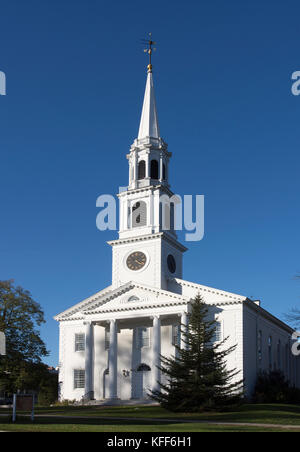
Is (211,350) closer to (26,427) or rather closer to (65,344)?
(26,427)

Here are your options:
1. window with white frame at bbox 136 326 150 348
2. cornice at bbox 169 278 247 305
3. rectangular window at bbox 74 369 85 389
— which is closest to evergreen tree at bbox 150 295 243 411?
cornice at bbox 169 278 247 305

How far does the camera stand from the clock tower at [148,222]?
53.3 meters

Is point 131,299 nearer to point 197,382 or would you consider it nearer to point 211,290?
point 211,290

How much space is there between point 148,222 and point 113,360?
12635 mm

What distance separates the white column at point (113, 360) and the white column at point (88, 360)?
2026 mm

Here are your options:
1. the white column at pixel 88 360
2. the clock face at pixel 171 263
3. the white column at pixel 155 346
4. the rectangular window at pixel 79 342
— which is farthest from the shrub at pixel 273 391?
the rectangular window at pixel 79 342

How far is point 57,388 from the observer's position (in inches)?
2324

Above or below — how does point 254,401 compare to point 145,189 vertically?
below

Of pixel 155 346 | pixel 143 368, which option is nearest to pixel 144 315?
pixel 155 346

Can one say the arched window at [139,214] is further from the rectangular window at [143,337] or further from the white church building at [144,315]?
the rectangular window at [143,337]

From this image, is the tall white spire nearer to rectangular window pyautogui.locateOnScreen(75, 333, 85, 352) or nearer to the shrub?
rectangular window pyautogui.locateOnScreen(75, 333, 85, 352)

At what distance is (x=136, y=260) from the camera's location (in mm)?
→ 54156
